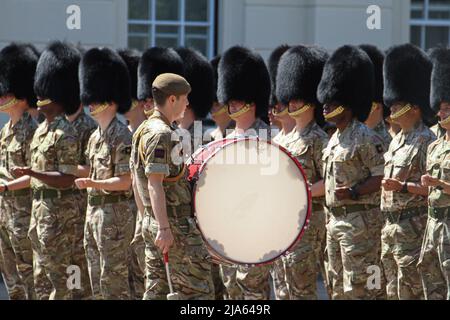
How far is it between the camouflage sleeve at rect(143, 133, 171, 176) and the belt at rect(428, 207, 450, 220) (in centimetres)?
175

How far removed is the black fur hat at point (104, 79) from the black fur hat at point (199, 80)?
59cm

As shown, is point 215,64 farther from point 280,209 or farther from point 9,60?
point 280,209

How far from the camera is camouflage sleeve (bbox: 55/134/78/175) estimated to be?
10031mm

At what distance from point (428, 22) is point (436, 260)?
616 centimetres

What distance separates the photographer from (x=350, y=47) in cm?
1002

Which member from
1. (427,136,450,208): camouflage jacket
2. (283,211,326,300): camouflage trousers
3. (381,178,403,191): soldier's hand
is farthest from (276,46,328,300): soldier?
(427,136,450,208): camouflage jacket

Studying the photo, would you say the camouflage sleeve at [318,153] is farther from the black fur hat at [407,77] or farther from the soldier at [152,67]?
the soldier at [152,67]

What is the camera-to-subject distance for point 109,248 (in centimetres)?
977

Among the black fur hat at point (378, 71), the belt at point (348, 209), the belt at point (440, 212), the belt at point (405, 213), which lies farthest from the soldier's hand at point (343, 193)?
the black fur hat at point (378, 71)

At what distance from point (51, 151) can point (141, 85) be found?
3.23 feet

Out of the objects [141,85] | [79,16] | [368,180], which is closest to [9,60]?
[141,85]

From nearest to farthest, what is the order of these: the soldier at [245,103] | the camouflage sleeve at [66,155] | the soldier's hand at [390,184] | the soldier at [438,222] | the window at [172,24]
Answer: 1. the soldier at [438,222]
2. the soldier's hand at [390,184]
3. the soldier at [245,103]
4. the camouflage sleeve at [66,155]
5. the window at [172,24]

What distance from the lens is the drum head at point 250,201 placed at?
27.5 feet

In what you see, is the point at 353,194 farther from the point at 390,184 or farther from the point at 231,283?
the point at 231,283
